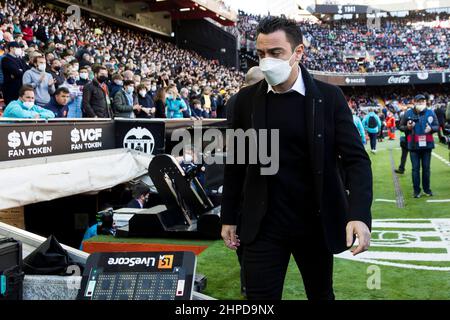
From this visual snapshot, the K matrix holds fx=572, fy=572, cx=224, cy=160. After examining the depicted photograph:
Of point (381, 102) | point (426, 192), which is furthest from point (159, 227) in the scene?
point (381, 102)

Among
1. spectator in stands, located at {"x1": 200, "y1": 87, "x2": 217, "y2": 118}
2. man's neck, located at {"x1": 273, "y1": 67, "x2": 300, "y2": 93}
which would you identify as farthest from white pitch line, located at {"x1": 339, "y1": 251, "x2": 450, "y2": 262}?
spectator in stands, located at {"x1": 200, "y1": 87, "x2": 217, "y2": 118}

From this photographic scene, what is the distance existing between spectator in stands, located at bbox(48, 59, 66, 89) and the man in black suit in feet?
27.7

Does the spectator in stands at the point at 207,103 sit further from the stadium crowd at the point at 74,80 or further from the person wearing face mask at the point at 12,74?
the person wearing face mask at the point at 12,74

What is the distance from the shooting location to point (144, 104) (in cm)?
1233

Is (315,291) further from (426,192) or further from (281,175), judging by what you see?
(426,192)

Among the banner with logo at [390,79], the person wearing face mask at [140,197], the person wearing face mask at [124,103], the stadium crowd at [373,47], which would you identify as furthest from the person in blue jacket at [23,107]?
the banner with logo at [390,79]

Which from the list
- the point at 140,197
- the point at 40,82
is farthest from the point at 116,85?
the point at 140,197

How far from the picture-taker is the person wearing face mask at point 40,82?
956 centimetres

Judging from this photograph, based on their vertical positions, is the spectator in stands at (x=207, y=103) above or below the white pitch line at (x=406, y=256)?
above

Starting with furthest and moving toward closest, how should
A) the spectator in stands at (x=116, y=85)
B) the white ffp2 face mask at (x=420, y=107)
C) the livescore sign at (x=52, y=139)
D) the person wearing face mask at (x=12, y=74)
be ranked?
the spectator in stands at (x=116, y=85) < the white ffp2 face mask at (x=420, y=107) < the person wearing face mask at (x=12, y=74) < the livescore sign at (x=52, y=139)

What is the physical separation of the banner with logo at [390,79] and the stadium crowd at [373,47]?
1816 mm

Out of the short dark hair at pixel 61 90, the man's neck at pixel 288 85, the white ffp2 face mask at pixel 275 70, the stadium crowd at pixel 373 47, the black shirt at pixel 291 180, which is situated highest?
the stadium crowd at pixel 373 47

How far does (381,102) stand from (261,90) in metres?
55.5

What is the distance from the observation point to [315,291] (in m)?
2.91
